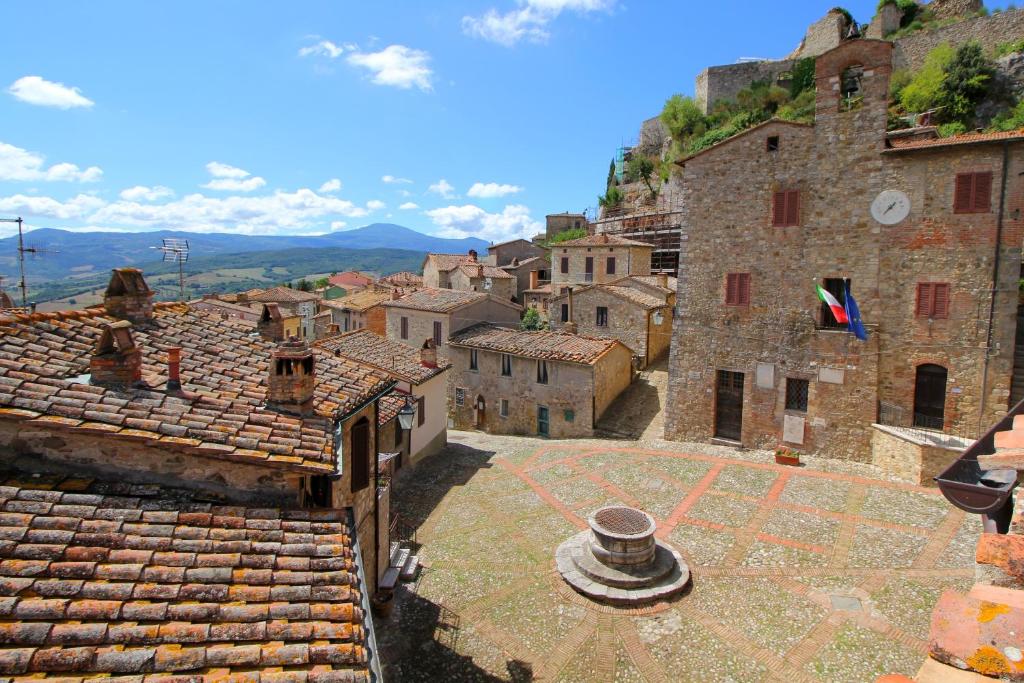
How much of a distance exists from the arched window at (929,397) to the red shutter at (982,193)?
4772 millimetres

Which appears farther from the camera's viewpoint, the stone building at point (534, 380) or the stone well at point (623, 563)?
the stone building at point (534, 380)

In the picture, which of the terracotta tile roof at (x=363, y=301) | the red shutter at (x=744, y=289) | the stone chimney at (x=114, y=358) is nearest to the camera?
the stone chimney at (x=114, y=358)

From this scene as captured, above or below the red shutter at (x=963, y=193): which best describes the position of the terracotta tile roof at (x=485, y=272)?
below

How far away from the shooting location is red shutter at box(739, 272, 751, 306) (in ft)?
65.6

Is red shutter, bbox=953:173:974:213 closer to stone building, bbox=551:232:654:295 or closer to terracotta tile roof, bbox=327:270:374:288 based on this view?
stone building, bbox=551:232:654:295

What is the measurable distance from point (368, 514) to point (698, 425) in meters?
14.6

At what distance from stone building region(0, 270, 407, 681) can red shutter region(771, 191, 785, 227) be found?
16.6m

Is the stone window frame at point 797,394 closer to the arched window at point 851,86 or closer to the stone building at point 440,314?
the arched window at point 851,86

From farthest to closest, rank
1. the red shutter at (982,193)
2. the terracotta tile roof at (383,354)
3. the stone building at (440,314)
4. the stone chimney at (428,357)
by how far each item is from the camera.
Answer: the stone building at (440,314) → the stone chimney at (428,357) → the terracotta tile roof at (383,354) → the red shutter at (982,193)

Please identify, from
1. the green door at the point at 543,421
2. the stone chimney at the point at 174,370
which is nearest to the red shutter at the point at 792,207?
the green door at the point at 543,421

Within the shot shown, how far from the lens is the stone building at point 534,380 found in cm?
2600

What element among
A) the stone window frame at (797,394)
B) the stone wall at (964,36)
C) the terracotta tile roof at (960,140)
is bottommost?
the stone window frame at (797,394)

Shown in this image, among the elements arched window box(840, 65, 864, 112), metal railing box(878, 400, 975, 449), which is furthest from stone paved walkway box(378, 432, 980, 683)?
arched window box(840, 65, 864, 112)

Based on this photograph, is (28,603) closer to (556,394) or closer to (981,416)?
(981,416)
